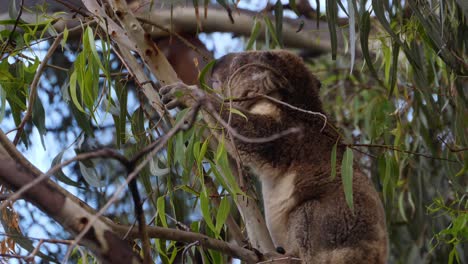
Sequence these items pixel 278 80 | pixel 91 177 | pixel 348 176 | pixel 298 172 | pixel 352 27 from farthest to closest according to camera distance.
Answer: pixel 278 80
pixel 298 172
pixel 91 177
pixel 352 27
pixel 348 176

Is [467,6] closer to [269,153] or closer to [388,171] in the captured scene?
[388,171]

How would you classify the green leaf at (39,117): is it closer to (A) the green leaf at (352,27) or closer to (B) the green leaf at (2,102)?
(B) the green leaf at (2,102)

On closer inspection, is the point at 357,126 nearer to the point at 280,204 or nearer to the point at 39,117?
the point at 280,204

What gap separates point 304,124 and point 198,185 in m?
0.51

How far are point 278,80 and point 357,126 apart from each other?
173cm

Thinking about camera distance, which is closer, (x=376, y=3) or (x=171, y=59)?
(x=376, y=3)

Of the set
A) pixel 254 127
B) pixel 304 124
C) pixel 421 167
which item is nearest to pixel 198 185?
pixel 254 127

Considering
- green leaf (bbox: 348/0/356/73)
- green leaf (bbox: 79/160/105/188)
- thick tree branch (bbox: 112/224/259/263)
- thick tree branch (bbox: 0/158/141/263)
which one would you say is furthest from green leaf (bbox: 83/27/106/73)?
thick tree branch (bbox: 0/158/141/263)

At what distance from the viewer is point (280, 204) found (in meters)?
3.12

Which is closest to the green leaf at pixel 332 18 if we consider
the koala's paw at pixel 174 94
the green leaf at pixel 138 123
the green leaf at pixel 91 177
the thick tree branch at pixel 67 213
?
the koala's paw at pixel 174 94

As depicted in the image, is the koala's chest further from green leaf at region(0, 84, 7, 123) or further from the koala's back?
green leaf at region(0, 84, 7, 123)

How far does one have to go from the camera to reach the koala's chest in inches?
122

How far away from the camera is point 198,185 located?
10.1ft

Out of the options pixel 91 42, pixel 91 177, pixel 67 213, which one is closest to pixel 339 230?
pixel 91 177
